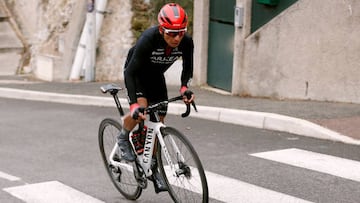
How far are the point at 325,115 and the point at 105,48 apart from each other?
29.7 ft

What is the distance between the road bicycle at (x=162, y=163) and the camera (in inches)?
216

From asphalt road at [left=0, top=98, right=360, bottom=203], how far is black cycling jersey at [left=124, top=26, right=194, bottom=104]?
123 cm

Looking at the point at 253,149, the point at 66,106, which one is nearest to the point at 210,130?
the point at 253,149

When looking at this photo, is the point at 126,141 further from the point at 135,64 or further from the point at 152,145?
the point at 135,64

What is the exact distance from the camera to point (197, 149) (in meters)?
8.77

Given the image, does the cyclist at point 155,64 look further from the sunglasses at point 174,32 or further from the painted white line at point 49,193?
the painted white line at point 49,193

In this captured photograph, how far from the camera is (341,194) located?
650cm

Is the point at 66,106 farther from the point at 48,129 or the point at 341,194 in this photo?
the point at 341,194

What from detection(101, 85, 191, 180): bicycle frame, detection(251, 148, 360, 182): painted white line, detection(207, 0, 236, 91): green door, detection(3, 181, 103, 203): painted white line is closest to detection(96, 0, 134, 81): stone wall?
detection(207, 0, 236, 91): green door

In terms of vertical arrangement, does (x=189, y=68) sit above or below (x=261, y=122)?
above

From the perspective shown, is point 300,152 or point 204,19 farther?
point 204,19

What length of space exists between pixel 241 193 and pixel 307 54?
19.4 feet

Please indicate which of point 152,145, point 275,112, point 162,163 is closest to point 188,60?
point 152,145

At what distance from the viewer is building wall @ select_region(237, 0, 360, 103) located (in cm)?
1129
